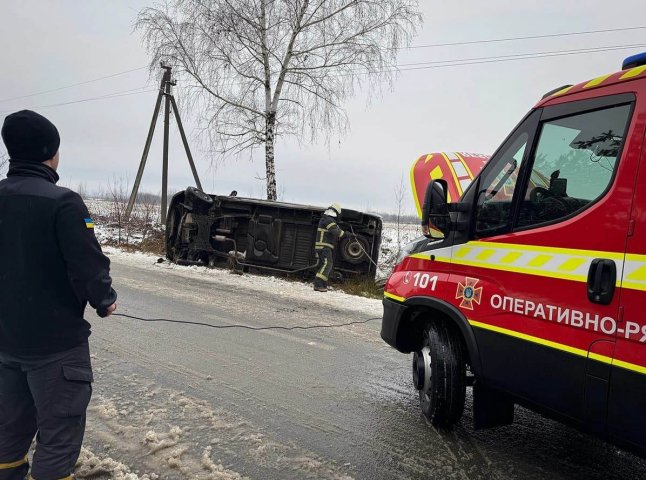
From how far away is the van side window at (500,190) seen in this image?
270 centimetres

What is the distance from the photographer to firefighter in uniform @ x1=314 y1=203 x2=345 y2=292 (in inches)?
A: 366

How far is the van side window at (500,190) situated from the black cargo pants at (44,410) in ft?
7.44

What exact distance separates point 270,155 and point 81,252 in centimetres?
1299

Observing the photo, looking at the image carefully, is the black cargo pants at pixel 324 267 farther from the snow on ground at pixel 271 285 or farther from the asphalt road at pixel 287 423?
the asphalt road at pixel 287 423

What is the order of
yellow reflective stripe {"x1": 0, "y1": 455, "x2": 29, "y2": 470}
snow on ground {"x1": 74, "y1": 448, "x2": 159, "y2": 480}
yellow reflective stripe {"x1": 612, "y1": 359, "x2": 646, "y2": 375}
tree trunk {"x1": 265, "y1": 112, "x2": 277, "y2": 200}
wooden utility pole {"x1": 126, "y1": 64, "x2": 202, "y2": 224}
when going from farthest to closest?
wooden utility pole {"x1": 126, "y1": 64, "x2": 202, "y2": 224}, tree trunk {"x1": 265, "y1": 112, "x2": 277, "y2": 200}, snow on ground {"x1": 74, "y1": 448, "x2": 159, "y2": 480}, yellow reflective stripe {"x1": 0, "y1": 455, "x2": 29, "y2": 470}, yellow reflective stripe {"x1": 612, "y1": 359, "x2": 646, "y2": 375}

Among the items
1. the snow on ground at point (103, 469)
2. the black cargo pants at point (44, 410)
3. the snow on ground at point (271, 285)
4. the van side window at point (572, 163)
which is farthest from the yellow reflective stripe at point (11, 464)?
the snow on ground at point (271, 285)

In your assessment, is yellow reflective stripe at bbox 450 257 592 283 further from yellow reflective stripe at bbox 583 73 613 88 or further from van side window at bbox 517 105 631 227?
yellow reflective stripe at bbox 583 73 613 88

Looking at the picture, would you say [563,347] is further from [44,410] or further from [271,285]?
[271,285]

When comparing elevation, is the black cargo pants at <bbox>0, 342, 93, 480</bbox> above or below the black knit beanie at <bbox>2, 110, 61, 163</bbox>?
below

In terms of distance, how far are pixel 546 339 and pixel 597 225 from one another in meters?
0.61

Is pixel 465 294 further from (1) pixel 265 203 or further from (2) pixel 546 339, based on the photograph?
(1) pixel 265 203

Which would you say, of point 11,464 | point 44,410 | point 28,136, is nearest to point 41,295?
point 44,410

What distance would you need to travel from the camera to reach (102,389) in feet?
11.6

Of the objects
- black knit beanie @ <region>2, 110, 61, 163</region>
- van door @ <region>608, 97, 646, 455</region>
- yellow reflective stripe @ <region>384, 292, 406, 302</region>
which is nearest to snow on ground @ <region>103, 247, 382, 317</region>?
yellow reflective stripe @ <region>384, 292, 406, 302</region>
